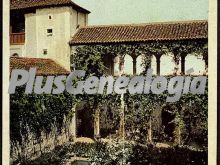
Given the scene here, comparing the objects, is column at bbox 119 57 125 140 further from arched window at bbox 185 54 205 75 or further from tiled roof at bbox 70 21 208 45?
arched window at bbox 185 54 205 75

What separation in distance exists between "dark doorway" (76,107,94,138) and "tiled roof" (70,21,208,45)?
7.69ft

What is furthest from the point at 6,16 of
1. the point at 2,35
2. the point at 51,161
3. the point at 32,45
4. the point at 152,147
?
the point at 152,147

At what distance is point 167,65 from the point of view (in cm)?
1131

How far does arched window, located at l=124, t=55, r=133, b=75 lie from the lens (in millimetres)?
11781

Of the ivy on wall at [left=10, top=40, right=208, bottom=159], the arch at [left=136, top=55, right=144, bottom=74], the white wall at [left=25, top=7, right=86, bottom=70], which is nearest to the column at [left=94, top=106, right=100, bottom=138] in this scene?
the ivy on wall at [left=10, top=40, right=208, bottom=159]

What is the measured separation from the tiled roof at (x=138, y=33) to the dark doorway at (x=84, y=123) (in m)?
2.34

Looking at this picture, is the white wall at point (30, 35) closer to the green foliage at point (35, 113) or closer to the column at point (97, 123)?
the green foliage at point (35, 113)

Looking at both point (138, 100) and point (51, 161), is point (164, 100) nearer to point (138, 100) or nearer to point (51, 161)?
point (138, 100)

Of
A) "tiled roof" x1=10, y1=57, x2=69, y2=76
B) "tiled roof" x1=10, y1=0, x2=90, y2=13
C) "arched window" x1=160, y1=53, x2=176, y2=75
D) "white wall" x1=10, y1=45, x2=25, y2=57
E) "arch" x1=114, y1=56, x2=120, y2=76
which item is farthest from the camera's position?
"arch" x1=114, y1=56, x2=120, y2=76

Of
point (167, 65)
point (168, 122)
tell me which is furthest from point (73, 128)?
point (167, 65)

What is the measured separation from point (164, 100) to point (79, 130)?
3.31 metres

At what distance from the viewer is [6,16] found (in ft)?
26.2

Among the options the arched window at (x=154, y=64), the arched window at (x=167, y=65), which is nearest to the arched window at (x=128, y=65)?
the arched window at (x=154, y=64)

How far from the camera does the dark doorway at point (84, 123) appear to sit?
12.3 meters
